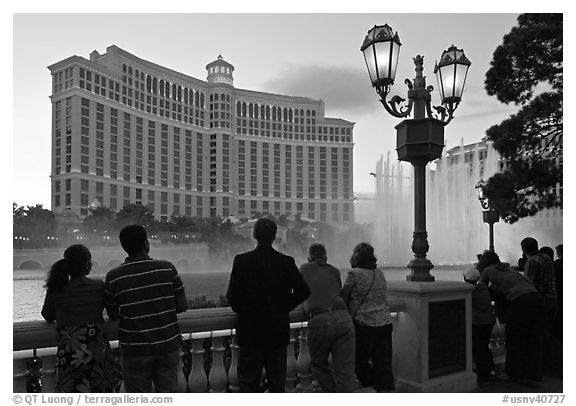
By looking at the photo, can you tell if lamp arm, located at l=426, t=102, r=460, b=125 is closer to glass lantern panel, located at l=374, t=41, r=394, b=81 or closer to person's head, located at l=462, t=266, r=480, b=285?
glass lantern panel, located at l=374, t=41, r=394, b=81

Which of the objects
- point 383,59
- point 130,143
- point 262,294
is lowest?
point 262,294

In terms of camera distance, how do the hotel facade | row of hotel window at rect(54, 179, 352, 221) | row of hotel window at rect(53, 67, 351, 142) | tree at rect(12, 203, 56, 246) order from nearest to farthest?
tree at rect(12, 203, 56, 246), row of hotel window at rect(54, 179, 352, 221), the hotel facade, row of hotel window at rect(53, 67, 351, 142)

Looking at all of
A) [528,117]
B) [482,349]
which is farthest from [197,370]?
[528,117]

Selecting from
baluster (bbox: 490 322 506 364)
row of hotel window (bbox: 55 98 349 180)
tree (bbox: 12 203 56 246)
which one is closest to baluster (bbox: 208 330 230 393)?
baluster (bbox: 490 322 506 364)

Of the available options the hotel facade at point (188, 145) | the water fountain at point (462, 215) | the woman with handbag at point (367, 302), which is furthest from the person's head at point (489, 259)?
the hotel facade at point (188, 145)

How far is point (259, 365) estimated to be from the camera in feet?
11.4

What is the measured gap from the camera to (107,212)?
69.8 meters

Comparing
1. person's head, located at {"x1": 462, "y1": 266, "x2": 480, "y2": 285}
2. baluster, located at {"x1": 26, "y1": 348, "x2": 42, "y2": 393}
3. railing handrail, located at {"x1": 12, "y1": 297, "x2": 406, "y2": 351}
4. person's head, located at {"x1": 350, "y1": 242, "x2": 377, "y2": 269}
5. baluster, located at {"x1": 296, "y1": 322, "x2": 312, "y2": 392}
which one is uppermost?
person's head, located at {"x1": 350, "y1": 242, "x2": 377, "y2": 269}

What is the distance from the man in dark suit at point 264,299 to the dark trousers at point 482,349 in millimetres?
2449

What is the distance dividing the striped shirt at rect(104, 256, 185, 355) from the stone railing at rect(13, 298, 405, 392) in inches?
7.1

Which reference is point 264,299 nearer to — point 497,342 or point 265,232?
point 265,232

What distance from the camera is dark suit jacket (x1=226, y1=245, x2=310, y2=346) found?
11.0 feet

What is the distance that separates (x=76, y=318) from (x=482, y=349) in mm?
3965

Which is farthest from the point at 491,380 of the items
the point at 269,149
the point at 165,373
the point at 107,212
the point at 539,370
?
the point at 269,149
